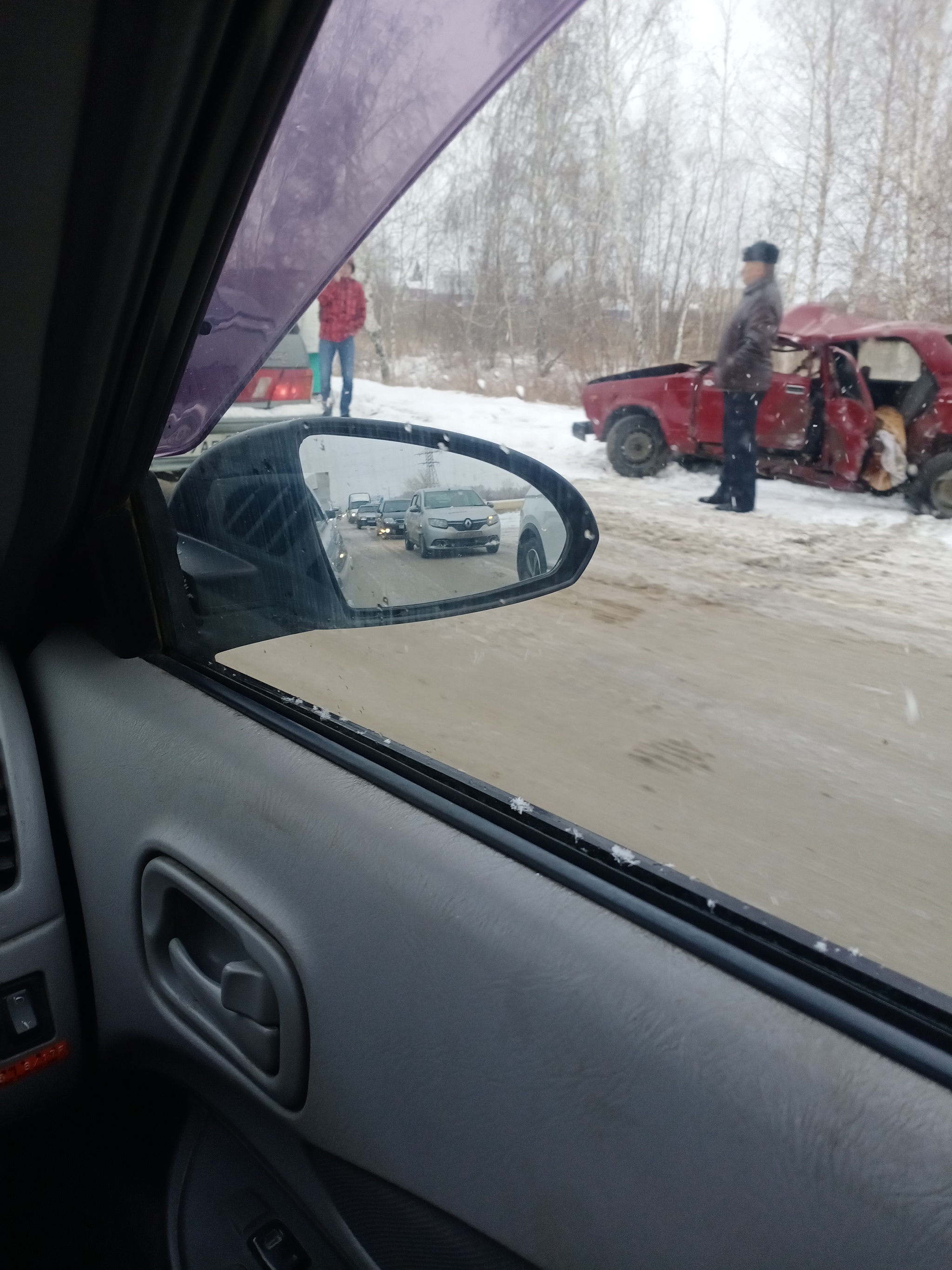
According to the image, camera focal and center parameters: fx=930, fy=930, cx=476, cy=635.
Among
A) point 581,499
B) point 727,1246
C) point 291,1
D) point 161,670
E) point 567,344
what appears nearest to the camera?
point 727,1246

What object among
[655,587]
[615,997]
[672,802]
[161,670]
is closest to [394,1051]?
[615,997]

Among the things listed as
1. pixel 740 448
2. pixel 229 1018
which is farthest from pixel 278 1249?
pixel 740 448

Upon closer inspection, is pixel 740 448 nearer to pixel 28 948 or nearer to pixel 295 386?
pixel 295 386

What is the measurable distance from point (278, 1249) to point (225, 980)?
527 mm

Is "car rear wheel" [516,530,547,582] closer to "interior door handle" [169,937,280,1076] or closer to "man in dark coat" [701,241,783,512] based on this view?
"man in dark coat" [701,241,783,512]

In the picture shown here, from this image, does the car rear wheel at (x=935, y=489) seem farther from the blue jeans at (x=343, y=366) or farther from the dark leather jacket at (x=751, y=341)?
the blue jeans at (x=343, y=366)

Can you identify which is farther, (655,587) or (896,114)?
(655,587)

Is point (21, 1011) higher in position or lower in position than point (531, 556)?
lower

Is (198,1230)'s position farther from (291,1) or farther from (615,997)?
(291,1)

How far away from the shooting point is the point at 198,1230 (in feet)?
6.20

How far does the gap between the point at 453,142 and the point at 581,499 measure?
632 mm

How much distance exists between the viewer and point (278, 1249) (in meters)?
1.78

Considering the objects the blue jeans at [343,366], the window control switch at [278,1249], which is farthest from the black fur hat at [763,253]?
the window control switch at [278,1249]

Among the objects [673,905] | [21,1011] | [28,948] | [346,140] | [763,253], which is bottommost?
[21,1011]
